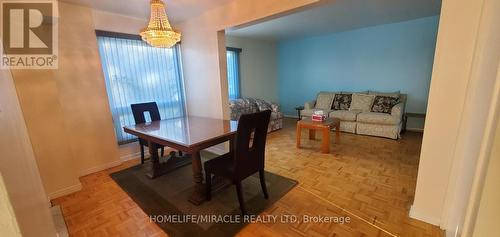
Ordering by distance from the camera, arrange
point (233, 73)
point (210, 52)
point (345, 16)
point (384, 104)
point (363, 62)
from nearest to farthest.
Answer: point (210, 52)
point (345, 16)
point (384, 104)
point (363, 62)
point (233, 73)

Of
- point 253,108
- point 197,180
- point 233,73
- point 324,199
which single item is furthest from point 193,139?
point 233,73

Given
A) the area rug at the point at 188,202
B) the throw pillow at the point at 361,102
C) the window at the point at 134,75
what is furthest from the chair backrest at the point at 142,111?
the throw pillow at the point at 361,102

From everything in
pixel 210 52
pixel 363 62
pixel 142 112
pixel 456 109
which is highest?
pixel 210 52

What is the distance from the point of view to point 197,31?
3.25 metres

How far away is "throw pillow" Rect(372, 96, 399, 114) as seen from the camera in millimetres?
4051

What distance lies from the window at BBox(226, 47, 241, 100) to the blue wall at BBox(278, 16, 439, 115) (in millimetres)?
1805

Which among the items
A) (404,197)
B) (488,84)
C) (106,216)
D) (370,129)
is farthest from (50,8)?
(370,129)

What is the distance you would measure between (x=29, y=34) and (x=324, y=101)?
5072mm

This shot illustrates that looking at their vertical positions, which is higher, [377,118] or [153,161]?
[377,118]

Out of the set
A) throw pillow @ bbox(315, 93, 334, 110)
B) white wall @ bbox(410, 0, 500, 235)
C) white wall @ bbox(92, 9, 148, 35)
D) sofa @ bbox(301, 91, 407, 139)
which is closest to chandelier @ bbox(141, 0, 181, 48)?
white wall @ bbox(92, 9, 148, 35)

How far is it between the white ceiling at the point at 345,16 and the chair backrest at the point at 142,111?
165 cm

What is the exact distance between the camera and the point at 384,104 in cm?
413

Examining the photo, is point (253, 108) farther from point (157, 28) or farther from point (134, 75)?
point (157, 28)

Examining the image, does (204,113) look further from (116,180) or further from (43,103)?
(43,103)
